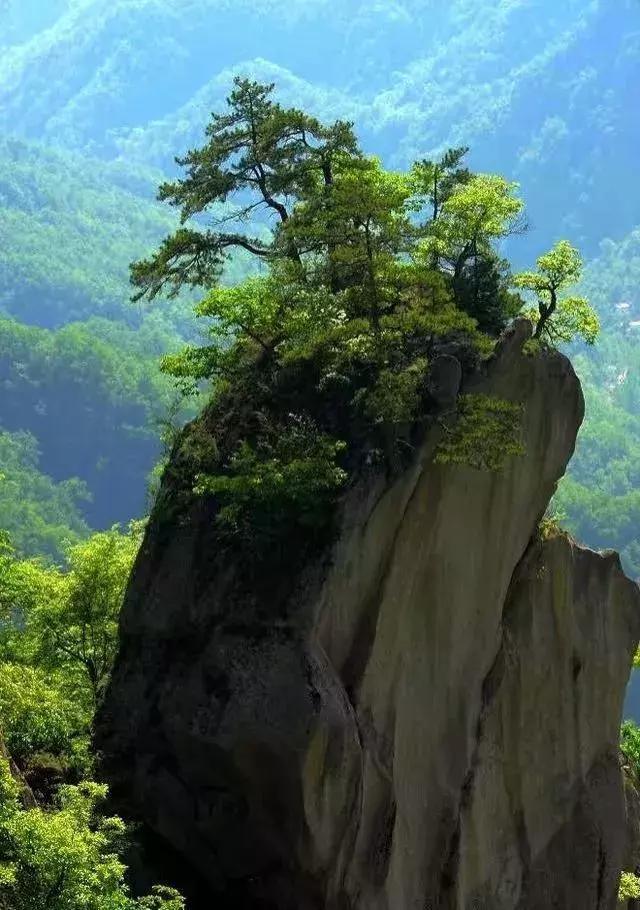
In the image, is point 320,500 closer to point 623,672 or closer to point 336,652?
point 336,652

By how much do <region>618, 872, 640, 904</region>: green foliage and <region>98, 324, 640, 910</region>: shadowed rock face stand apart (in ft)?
9.18

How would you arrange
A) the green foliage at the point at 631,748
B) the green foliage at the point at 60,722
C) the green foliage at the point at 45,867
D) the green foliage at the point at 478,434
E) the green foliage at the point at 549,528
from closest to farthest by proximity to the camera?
the green foliage at the point at 45,867, the green foliage at the point at 60,722, the green foliage at the point at 478,434, the green foliage at the point at 549,528, the green foliage at the point at 631,748

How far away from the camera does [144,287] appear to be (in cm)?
2442

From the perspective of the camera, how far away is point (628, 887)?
3056cm

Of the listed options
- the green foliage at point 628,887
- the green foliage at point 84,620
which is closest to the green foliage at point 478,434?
the green foliage at point 84,620

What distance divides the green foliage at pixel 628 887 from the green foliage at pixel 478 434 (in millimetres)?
12918

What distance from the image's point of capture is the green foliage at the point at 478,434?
852 inches

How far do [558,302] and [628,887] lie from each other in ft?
44.4

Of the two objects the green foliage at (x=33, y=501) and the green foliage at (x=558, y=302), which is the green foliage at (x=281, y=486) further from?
the green foliage at (x=33, y=501)

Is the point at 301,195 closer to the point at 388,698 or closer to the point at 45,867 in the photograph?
the point at 388,698

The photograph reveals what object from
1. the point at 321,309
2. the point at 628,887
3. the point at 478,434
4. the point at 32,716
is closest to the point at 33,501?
the point at 628,887

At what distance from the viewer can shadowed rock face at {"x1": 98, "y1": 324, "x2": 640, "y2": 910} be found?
791 inches

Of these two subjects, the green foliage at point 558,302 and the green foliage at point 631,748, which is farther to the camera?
the green foliage at point 631,748

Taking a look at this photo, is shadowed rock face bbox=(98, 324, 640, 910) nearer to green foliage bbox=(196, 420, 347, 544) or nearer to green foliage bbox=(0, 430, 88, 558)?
green foliage bbox=(196, 420, 347, 544)
